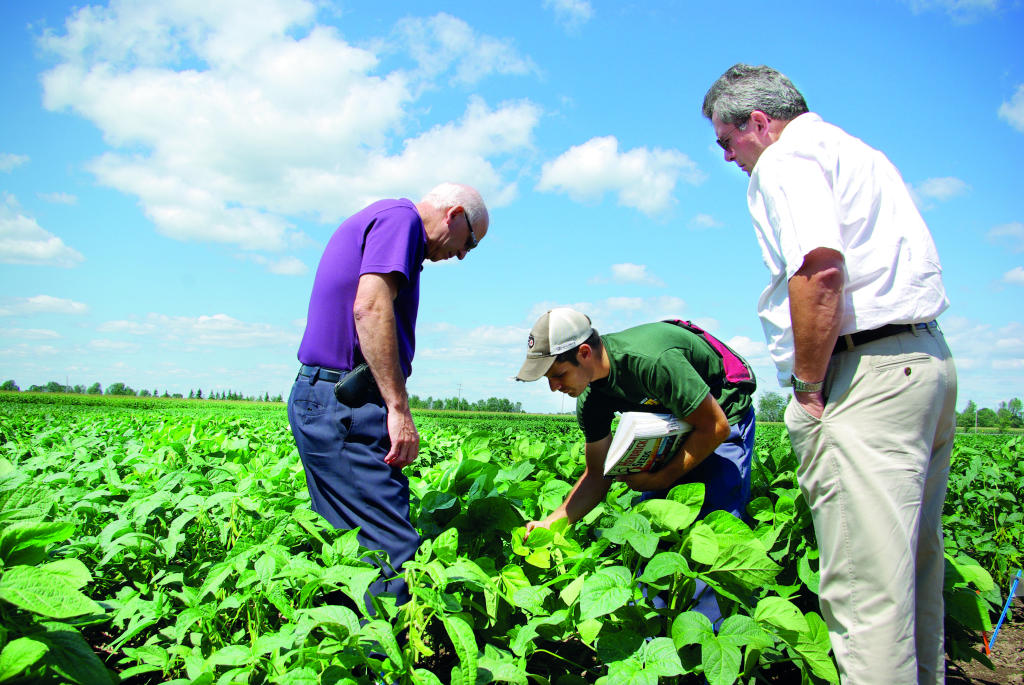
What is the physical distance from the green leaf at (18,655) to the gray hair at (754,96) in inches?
92.4

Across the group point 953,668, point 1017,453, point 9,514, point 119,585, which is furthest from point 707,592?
point 1017,453

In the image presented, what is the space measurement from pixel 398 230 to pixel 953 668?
328 cm

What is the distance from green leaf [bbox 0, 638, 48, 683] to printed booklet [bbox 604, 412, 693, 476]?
5.82 ft

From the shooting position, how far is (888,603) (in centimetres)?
170

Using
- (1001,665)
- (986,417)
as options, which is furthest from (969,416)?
(1001,665)

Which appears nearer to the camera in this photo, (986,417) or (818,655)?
(818,655)

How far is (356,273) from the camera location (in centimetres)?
234

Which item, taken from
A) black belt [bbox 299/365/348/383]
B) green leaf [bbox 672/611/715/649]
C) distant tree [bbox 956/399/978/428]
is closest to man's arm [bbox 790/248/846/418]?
green leaf [bbox 672/611/715/649]

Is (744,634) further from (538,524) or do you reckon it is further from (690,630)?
(538,524)

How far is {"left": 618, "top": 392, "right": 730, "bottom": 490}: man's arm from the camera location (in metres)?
2.35

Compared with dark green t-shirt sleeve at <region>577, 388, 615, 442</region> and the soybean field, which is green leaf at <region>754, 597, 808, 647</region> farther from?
dark green t-shirt sleeve at <region>577, 388, 615, 442</region>

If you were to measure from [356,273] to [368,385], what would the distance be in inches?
16.9

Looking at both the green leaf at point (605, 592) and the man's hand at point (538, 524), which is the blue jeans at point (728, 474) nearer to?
the man's hand at point (538, 524)

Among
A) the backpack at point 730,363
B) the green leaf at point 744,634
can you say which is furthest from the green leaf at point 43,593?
the backpack at point 730,363
